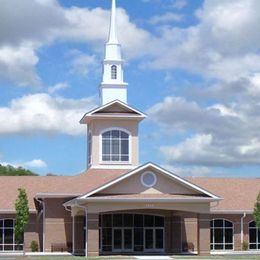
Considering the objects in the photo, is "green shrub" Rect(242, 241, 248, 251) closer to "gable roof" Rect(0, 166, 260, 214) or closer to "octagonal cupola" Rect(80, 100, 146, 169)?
"gable roof" Rect(0, 166, 260, 214)

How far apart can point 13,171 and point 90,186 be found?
54.4 meters

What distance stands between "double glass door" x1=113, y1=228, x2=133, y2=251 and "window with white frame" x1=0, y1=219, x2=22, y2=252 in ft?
22.3

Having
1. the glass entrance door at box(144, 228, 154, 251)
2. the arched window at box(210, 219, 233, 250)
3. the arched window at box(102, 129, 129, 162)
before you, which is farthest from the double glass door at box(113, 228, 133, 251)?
the arched window at box(210, 219, 233, 250)

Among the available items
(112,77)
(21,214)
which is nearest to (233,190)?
(112,77)

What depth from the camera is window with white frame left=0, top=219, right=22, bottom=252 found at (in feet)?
175

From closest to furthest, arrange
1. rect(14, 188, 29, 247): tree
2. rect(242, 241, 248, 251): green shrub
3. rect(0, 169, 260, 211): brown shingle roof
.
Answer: rect(14, 188, 29, 247): tree → rect(0, 169, 260, 211): brown shingle roof → rect(242, 241, 248, 251): green shrub

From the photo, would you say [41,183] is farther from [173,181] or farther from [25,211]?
[173,181]

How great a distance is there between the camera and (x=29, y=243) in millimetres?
53344

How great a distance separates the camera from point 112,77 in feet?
187

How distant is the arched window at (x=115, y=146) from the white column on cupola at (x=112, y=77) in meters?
2.39

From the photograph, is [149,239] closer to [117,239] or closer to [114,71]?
[117,239]

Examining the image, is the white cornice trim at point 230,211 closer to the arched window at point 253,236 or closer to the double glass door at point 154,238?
the arched window at point 253,236

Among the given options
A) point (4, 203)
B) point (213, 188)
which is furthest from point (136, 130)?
point (4, 203)

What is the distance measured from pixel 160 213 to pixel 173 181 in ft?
17.2
